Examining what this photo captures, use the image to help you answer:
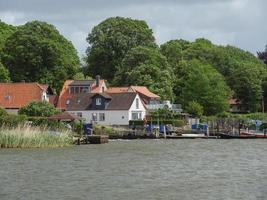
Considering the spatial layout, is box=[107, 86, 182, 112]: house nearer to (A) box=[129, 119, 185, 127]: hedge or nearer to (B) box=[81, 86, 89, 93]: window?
(B) box=[81, 86, 89, 93]: window

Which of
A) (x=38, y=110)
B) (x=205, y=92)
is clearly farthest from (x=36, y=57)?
(x=205, y=92)

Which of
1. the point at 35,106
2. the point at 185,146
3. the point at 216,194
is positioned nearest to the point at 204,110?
the point at 35,106

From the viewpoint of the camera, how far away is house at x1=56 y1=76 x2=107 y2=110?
10312 cm

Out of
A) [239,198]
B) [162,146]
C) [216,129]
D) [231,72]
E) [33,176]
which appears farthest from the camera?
[231,72]

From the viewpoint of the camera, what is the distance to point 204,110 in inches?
4328

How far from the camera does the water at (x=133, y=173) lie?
1326 inches

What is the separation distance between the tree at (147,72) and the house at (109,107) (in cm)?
1139

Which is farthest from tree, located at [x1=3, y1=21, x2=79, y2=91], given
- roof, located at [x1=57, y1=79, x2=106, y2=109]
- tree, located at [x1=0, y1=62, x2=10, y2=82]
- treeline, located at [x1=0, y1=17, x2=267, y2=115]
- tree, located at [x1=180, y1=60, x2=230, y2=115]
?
tree, located at [x1=180, y1=60, x2=230, y2=115]

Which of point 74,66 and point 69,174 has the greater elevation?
point 74,66

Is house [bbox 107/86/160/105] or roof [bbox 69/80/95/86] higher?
roof [bbox 69/80/95/86]

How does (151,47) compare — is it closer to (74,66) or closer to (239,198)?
(74,66)

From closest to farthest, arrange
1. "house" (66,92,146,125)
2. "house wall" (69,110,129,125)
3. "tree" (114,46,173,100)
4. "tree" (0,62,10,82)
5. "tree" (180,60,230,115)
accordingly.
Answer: "house wall" (69,110,129,125) < "house" (66,92,146,125) < "tree" (0,62,10,82) < "tree" (180,60,230,115) < "tree" (114,46,173,100)

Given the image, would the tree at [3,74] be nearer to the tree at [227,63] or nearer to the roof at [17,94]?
the roof at [17,94]

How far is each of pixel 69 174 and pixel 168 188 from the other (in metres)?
8.50
